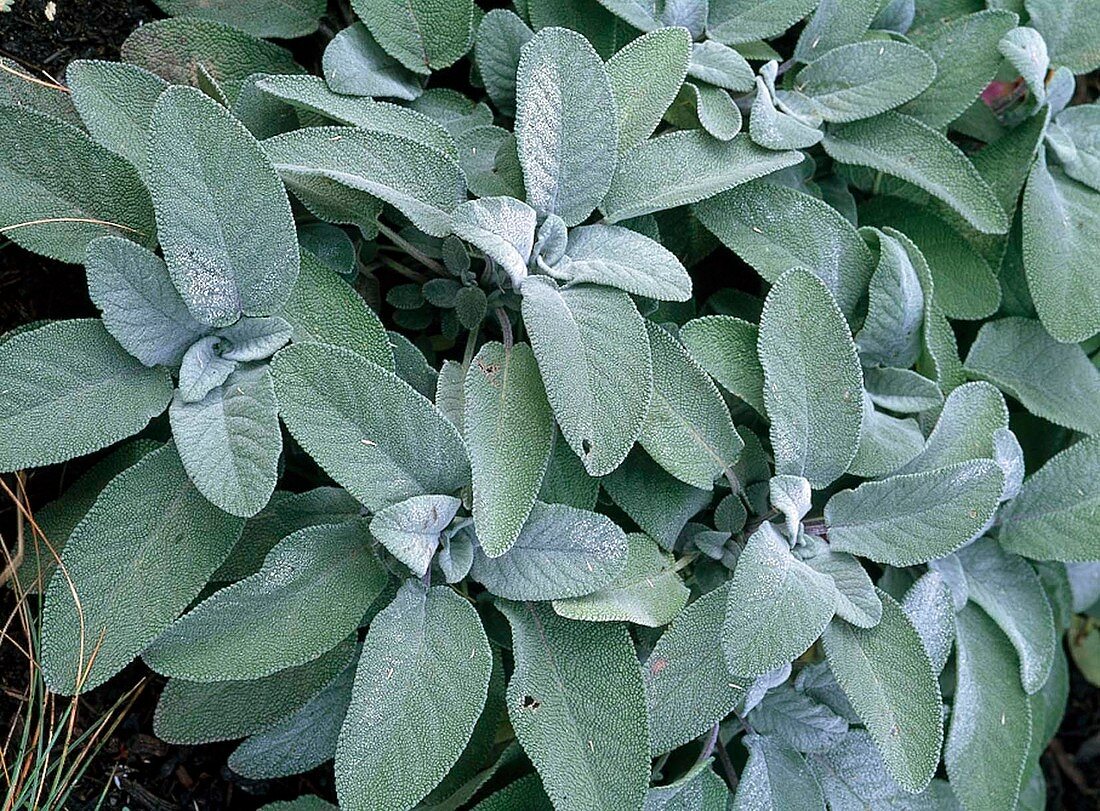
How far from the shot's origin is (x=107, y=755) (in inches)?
43.7

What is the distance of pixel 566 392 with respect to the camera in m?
0.94

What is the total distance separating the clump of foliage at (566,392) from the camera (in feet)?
3.03

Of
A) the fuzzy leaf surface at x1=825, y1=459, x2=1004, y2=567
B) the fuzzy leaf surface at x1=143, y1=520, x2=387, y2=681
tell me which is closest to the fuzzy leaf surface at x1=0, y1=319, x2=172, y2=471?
the fuzzy leaf surface at x1=143, y1=520, x2=387, y2=681

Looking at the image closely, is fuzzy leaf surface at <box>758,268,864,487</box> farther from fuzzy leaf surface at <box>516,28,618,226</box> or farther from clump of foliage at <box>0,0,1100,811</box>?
fuzzy leaf surface at <box>516,28,618,226</box>

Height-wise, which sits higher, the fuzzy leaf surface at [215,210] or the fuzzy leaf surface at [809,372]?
the fuzzy leaf surface at [215,210]

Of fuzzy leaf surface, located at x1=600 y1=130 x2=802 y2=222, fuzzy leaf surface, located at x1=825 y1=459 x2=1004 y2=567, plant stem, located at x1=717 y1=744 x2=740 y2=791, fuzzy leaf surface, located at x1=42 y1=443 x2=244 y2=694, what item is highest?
fuzzy leaf surface, located at x1=600 y1=130 x2=802 y2=222

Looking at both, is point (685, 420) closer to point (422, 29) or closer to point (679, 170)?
point (679, 170)

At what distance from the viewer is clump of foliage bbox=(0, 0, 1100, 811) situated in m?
0.92

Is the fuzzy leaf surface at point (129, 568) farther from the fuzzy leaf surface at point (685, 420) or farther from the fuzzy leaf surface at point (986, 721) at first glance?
the fuzzy leaf surface at point (986, 721)

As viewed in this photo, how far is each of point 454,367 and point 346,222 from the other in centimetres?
18

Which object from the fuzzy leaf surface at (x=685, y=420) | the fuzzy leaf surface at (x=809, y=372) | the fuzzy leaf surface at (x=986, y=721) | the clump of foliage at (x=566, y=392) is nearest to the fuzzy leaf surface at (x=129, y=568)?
the clump of foliage at (x=566, y=392)

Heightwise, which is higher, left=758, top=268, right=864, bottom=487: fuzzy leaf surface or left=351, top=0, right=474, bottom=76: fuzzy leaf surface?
left=351, top=0, right=474, bottom=76: fuzzy leaf surface

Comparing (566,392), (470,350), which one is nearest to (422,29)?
(470,350)

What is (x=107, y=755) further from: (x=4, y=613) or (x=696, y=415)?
(x=696, y=415)
